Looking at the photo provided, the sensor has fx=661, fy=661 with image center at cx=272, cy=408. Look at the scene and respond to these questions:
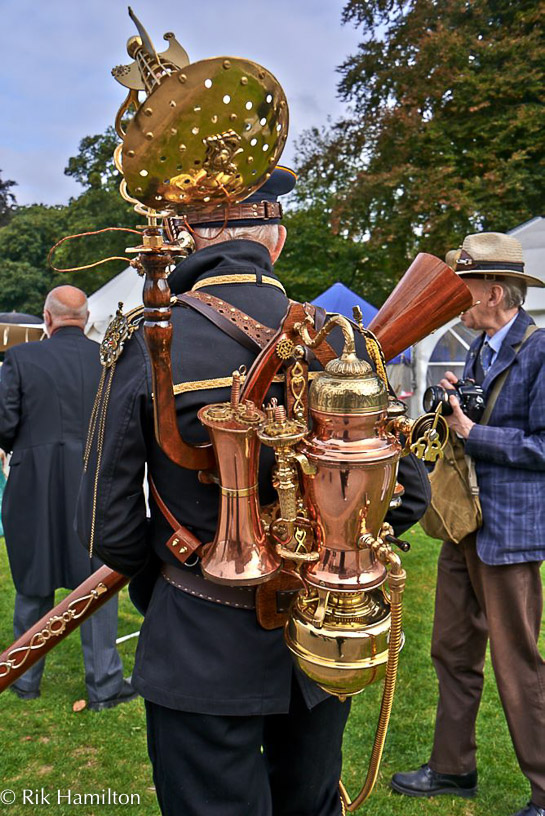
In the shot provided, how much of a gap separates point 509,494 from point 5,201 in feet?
153

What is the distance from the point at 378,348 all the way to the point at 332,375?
0.35m

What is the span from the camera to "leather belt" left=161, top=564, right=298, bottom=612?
1688 mm

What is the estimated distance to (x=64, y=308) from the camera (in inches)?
147

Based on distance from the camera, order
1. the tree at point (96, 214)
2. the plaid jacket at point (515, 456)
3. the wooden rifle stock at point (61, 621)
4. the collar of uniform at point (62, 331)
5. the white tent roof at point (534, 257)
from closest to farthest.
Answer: the wooden rifle stock at point (61, 621), the plaid jacket at point (515, 456), the collar of uniform at point (62, 331), the white tent roof at point (534, 257), the tree at point (96, 214)

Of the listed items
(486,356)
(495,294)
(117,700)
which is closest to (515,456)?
(486,356)

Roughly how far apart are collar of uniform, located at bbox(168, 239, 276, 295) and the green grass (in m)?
2.39

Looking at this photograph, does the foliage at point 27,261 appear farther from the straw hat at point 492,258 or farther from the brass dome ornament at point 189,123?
the brass dome ornament at point 189,123

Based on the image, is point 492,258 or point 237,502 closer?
point 237,502

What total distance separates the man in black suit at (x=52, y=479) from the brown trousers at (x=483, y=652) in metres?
1.86

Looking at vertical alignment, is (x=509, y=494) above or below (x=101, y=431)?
below

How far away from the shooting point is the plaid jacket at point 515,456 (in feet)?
8.30

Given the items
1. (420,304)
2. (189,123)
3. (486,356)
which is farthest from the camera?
(486,356)

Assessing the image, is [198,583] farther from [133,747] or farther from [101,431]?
[133,747]

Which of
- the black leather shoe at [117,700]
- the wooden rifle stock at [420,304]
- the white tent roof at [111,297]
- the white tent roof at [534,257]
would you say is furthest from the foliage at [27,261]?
the wooden rifle stock at [420,304]
